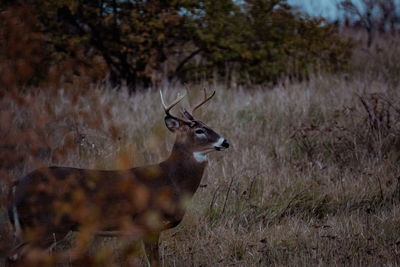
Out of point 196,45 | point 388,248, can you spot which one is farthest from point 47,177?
point 196,45

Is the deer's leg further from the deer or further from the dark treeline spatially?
the dark treeline

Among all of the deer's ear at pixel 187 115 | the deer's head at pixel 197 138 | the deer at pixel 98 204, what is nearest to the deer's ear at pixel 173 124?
the deer's head at pixel 197 138

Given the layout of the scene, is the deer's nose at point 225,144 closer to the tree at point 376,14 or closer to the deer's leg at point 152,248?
the deer's leg at point 152,248

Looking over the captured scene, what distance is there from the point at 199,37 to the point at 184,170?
7509 mm

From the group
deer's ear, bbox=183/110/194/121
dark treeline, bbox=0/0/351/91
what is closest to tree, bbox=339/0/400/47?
dark treeline, bbox=0/0/351/91

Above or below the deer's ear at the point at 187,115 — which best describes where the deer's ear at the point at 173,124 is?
below

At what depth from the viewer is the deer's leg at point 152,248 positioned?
12.1ft

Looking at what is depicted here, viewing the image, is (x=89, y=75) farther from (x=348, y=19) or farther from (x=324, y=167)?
→ (x=348, y=19)

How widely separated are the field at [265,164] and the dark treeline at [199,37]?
2318 millimetres

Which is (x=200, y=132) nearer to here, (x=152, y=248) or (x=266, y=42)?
(x=152, y=248)

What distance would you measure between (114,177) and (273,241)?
5.04 feet

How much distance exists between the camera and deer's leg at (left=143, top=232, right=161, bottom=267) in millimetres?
3686

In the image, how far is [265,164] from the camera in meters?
6.12

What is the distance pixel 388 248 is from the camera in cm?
388
